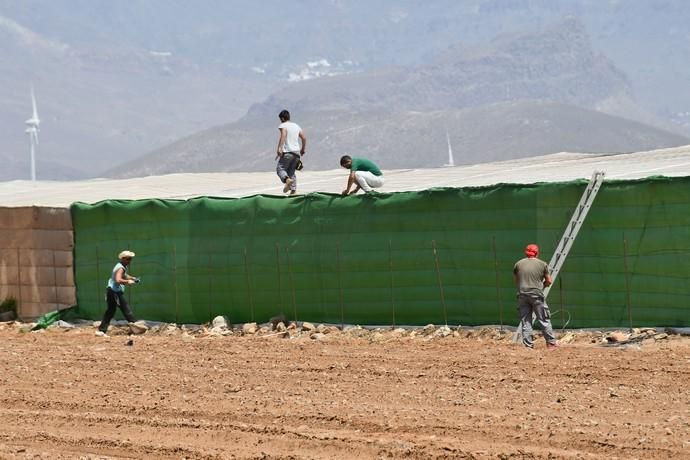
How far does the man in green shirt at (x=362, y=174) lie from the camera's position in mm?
21672

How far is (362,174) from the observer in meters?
21.9

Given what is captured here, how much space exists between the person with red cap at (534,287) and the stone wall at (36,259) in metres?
8.92

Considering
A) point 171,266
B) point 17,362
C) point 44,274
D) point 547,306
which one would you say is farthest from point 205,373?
point 44,274

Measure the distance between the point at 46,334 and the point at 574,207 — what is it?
27.7 ft

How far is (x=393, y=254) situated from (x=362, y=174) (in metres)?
1.64

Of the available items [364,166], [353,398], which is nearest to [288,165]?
[364,166]

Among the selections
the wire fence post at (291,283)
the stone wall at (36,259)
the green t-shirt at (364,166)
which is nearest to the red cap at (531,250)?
the green t-shirt at (364,166)

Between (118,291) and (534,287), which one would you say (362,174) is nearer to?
(118,291)

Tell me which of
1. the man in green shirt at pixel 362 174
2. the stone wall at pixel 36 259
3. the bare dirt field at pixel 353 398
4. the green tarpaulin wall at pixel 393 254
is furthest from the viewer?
the stone wall at pixel 36 259

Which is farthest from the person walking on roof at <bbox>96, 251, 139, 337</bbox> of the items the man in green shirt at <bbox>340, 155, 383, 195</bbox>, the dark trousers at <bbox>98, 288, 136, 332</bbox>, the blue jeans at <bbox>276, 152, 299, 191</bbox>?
the man in green shirt at <bbox>340, 155, 383, 195</bbox>

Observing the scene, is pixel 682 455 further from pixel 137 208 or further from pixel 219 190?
pixel 219 190

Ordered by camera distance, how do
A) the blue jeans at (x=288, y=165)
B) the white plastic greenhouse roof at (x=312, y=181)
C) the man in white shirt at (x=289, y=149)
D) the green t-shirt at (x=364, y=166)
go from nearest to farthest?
the green t-shirt at (x=364, y=166) < the man in white shirt at (x=289, y=149) < the blue jeans at (x=288, y=165) < the white plastic greenhouse roof at (x=312, y=181)

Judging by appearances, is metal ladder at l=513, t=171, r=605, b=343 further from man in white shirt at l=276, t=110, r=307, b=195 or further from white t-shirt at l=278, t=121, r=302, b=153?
white t-shirt at l=278, t=121, r=302, b=153

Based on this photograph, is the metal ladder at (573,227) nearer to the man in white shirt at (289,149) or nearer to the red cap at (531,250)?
the red cap at (531,250)
